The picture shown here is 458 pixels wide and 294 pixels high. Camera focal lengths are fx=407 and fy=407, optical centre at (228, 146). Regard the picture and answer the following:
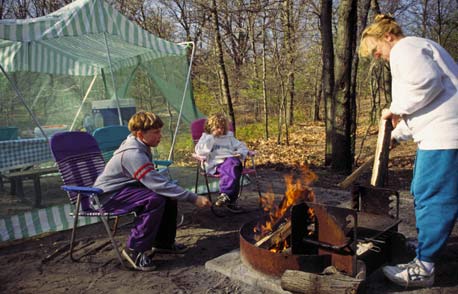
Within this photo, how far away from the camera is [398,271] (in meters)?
2.83

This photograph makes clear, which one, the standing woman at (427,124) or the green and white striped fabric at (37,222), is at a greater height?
the standing woman at (427,124)

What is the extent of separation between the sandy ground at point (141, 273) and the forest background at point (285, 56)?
2.99 metres

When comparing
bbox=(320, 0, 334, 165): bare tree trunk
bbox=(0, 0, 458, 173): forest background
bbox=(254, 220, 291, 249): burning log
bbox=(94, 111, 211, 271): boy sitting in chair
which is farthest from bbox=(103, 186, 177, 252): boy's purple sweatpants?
bbox=(320, 0, 334, 165): bare tree trunk

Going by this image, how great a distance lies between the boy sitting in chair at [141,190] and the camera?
328 cm

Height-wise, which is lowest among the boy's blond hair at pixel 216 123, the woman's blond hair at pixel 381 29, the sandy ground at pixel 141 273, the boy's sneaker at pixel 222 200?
the sandy ground at pixel 141 273

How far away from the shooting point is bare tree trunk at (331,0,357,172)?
22.2 feet

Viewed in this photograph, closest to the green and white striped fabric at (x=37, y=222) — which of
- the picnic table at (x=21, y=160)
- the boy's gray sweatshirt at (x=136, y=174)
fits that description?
the picnic table at (x=21, y=160)

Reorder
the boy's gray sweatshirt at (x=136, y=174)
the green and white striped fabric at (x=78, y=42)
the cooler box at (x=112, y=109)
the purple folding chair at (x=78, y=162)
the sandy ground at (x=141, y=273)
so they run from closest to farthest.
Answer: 1. the sandy ground at (x=141, y=273)
2. the boy's gray sweatshirt at (x=136, y=174)
3. the purple folding chair at (x=78, y=162)
4. the green and white striped fabric at (x=78, y=42)
5. the cooler box at (x=112, y=109)

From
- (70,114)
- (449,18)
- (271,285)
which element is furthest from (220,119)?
(449,18)

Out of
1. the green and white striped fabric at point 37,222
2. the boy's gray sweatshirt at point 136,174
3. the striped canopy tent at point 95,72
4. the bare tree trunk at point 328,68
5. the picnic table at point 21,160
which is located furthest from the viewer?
the bare tree trunk at point 328,68

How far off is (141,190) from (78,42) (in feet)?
13.0

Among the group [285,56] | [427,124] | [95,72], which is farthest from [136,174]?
[285,56]

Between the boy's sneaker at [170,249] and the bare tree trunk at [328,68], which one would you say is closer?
the boy's sneaker at [170,249]

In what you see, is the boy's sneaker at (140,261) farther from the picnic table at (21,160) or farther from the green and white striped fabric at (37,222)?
the picnic table at (21,160)
